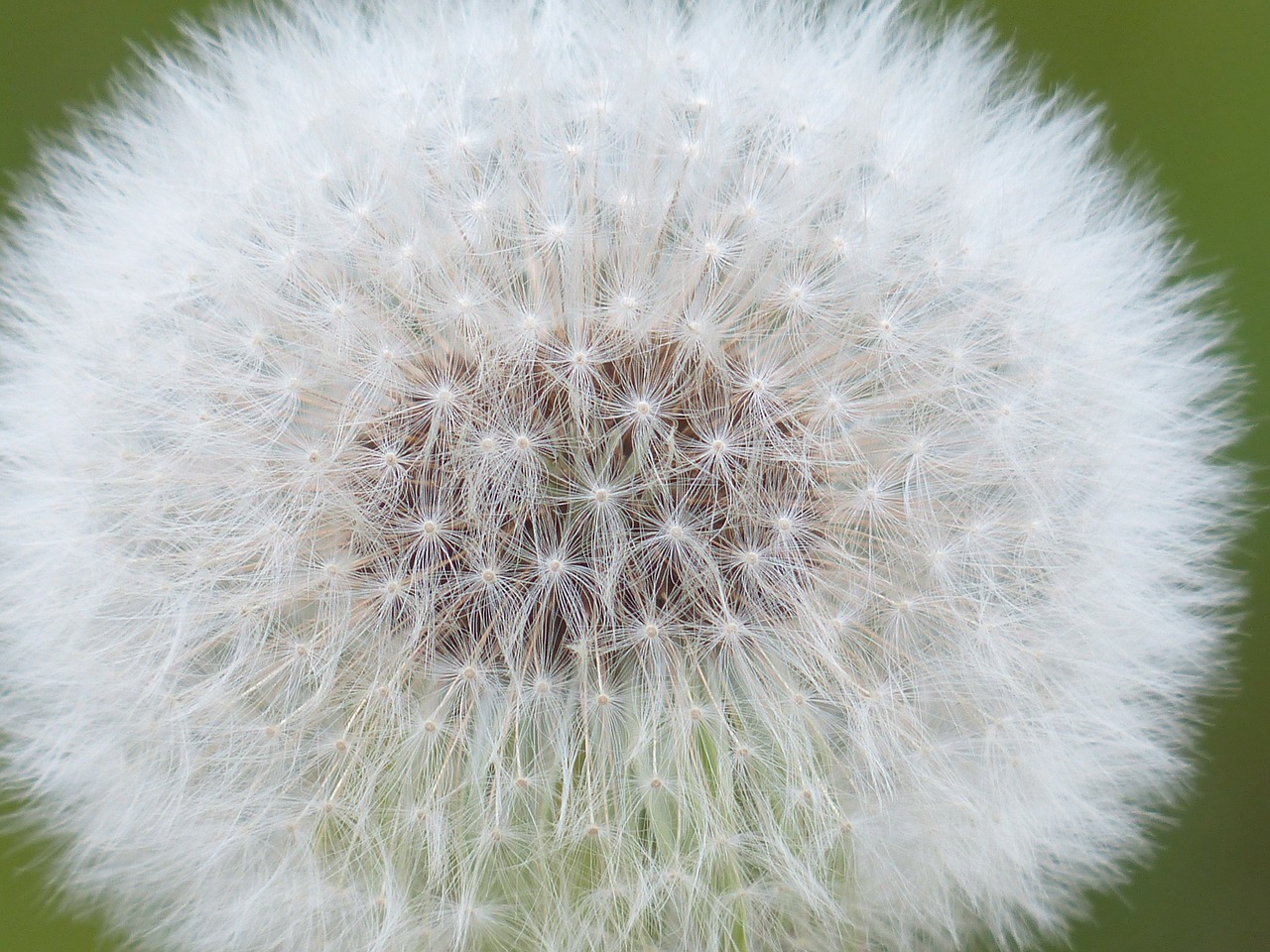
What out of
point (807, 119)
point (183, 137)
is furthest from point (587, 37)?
point (183, 137)

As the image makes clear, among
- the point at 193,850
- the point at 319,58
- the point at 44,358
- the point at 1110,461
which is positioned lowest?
the point at 193,850

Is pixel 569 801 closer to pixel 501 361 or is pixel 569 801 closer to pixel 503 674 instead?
pixel 503 674

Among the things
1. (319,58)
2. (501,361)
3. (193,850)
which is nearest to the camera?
(501,361)

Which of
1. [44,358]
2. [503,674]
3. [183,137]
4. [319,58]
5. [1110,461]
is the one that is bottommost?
[503,674]

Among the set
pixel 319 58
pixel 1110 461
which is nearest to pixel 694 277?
pixel 1110 461

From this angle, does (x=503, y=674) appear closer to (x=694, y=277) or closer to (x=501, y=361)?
(x=501, y=361)

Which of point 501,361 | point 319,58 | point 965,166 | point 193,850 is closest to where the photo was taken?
point 501,361

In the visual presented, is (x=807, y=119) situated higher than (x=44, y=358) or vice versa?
(x=807, y=119)

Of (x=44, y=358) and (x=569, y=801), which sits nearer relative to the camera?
(x=569, y=801)

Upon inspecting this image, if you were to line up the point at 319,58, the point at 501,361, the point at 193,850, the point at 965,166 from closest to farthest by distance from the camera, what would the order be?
the point at 501,361 → the point at 193,850 → the point at 965,166 → the point at 319,58

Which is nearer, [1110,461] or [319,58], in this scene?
[1110,461]
